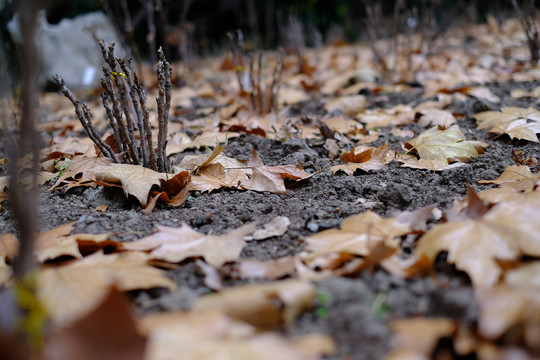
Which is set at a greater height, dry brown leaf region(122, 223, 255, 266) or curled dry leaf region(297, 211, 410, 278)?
dry brown leaf region(122, 223, 255, 266)

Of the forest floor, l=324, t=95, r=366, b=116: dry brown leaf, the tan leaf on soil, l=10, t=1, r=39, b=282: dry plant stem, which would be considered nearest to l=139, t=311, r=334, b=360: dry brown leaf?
the forest floor

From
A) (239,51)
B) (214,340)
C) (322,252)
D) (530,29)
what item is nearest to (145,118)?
(322,252)

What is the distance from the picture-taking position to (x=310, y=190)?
1518mm

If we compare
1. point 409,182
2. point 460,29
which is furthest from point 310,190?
point 460,29

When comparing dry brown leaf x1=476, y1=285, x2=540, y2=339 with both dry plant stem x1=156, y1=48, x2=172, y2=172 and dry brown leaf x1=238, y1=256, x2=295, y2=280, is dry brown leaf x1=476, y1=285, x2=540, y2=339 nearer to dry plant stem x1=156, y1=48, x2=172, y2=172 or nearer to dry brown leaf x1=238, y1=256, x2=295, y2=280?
dry brown leaf x1=238, y1=256, x2=295, y2=280

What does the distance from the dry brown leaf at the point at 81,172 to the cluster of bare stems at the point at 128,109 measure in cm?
4

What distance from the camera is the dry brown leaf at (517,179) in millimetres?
1206

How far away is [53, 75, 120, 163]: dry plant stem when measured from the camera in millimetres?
1399

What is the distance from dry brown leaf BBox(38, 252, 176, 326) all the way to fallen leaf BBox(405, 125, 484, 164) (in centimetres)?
125

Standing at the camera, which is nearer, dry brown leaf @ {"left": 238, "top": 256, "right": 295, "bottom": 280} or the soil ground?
the soil ground

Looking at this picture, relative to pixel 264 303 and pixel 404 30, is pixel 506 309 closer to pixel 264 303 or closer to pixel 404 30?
pixel 264 303

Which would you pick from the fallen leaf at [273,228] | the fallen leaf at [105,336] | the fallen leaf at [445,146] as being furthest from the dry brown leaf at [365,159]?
the fallen leaf at [105,336]

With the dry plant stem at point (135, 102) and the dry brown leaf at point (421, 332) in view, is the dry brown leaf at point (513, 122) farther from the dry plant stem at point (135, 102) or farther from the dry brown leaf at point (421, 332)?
the dry plant stem at point (135, 102)

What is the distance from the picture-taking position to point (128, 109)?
150 cm
